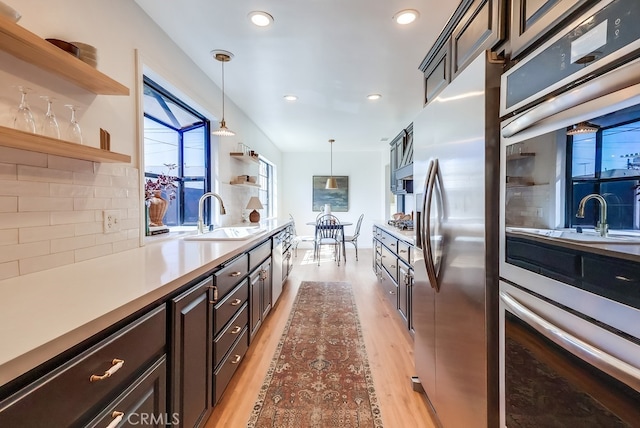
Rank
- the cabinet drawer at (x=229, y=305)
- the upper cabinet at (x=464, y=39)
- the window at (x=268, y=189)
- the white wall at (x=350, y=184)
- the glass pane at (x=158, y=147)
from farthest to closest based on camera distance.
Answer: the white wall at (x=350, y=184), the window at (x=268, y=189), the glass pane at (x=158, y=147), the cabinet drawer at (x=229, y=305), the upper cabinet at (x=464, y=39)

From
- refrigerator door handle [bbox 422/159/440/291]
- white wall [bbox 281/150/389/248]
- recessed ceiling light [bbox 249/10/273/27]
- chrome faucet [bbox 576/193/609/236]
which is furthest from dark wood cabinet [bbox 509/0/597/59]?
white wall [bbox 281/150/389/248]

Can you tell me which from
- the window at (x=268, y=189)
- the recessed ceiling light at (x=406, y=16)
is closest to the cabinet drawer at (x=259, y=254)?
the recessed ceiling light at (x=406, y=16)

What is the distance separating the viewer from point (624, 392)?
64 cm

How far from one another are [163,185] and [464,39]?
2.38m

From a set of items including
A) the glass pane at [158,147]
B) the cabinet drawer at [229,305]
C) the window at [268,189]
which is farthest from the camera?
the window at [268,189]

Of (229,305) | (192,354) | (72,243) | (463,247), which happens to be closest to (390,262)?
(229,305)

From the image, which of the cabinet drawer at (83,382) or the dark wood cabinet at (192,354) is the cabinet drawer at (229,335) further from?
the cabinet drawer at (83,382)

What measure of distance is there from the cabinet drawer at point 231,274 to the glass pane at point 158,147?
1.17 meters

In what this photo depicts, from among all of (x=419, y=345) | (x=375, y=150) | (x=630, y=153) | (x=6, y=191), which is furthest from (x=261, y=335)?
(x=375, y=150)

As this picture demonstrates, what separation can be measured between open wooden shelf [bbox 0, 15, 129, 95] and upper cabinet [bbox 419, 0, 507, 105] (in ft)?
5.54

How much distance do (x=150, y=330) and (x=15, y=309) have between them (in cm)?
35

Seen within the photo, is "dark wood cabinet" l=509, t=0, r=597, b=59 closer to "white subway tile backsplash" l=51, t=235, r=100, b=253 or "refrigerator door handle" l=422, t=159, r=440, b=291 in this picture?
"refrigerator door handle" l=422, t=159, r=440, b=291

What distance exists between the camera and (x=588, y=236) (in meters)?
0.74

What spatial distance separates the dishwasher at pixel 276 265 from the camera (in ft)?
10.5
